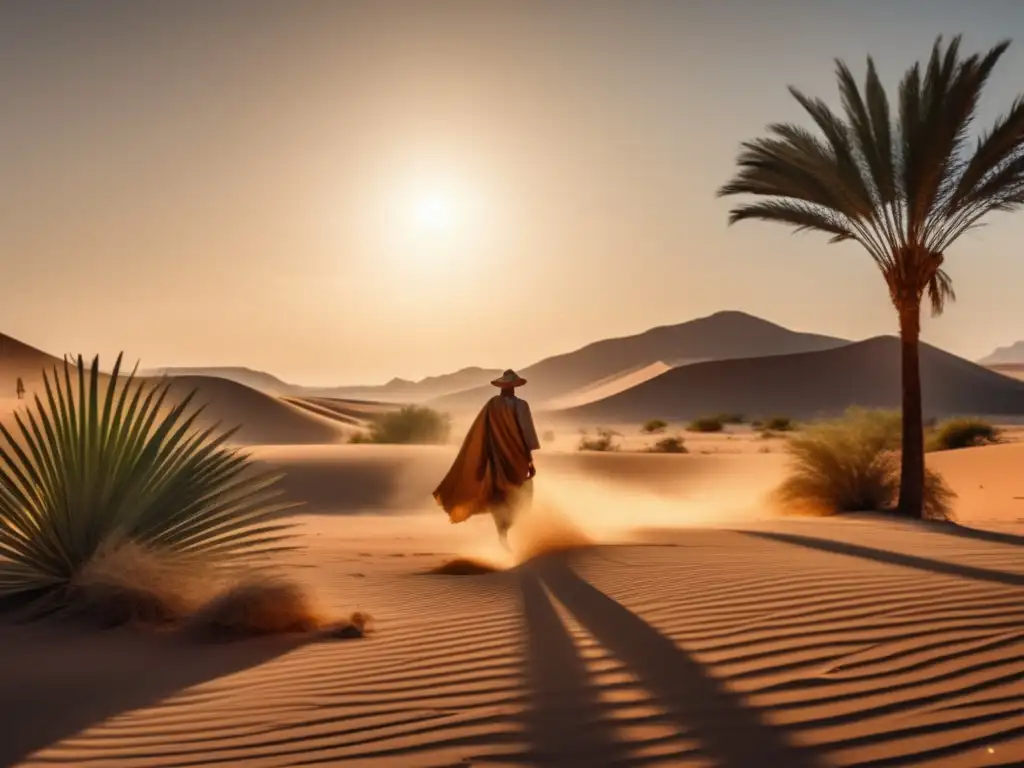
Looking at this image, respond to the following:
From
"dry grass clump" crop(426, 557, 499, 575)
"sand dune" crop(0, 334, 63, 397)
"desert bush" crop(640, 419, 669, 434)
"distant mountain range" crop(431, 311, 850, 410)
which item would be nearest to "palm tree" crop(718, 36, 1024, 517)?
"dry grass clump" crop(426, 557, 499, 575)

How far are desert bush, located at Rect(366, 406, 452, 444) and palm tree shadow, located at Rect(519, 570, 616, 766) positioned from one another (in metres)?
27.2

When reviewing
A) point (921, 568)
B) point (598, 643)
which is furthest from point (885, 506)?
point (598, 643)

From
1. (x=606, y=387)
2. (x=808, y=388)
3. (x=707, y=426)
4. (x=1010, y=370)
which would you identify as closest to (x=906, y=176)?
(x=707, y=426)

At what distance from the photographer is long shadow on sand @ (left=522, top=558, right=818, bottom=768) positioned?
3.57m

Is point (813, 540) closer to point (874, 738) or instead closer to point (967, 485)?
point (874, 738)

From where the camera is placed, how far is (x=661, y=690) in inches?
169

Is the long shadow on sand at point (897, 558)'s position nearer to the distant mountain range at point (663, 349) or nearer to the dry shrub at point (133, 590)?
the dry shrub at point (133, 590)

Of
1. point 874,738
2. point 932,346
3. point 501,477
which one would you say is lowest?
point 874,738

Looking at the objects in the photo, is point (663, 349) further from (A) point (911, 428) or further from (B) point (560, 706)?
(B) point (560, 706)

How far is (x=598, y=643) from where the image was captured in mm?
5266

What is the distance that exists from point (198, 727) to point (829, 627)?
3200mm

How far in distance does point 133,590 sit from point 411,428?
26.6 meters

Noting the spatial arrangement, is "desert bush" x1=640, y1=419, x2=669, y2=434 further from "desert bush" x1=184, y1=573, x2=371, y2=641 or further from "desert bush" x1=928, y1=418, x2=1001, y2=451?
"desert bush" x1=184, y1=573, x2=371, y2=641

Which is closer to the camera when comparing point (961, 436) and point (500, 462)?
point (500, 462)
